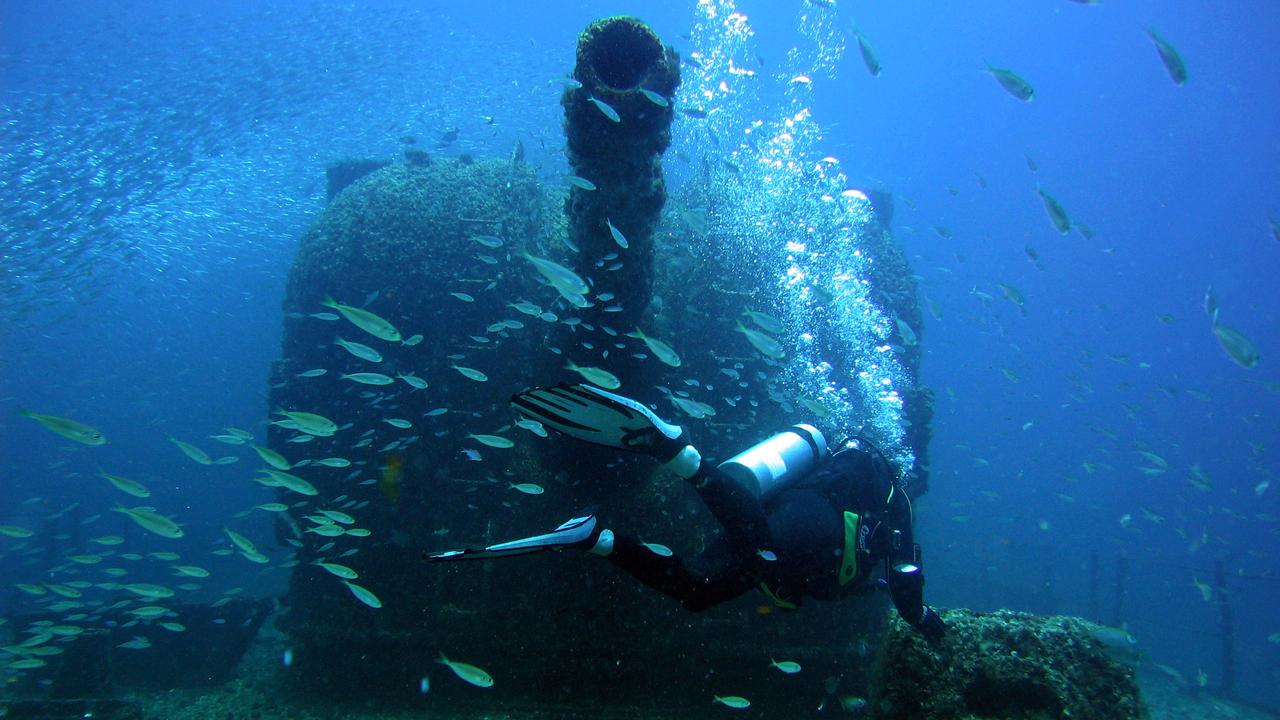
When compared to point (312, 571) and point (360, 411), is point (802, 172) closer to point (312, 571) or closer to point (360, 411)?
point (360, 411)

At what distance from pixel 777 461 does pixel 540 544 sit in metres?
Result: 2.79

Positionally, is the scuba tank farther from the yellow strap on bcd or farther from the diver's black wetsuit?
the yellow strap on bcd

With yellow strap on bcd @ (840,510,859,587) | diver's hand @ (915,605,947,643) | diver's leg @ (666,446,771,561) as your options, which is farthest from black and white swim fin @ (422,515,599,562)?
diver's hand @ (915,605,947,643)

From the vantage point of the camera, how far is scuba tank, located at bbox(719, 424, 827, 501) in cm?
519

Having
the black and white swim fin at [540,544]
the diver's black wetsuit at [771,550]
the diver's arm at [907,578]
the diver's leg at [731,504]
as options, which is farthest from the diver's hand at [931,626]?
the black and white swim fin at [540,544]

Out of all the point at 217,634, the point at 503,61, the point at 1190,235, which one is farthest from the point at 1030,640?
the point at 1190,235

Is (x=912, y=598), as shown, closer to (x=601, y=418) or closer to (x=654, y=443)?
(x=654, y=443)

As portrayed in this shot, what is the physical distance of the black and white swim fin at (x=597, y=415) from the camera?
13.0 ft

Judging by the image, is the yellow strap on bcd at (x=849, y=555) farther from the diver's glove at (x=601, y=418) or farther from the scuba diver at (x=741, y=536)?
the diver's glove at (x=601, y=418)

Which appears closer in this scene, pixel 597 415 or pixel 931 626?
pixel 597 415

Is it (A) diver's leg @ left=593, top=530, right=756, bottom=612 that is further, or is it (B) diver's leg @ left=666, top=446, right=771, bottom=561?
(B) diver's leg @ left=666, top=446, right=771, bottom=561

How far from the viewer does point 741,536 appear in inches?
167

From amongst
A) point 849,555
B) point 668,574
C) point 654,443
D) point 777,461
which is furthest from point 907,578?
point 654,443

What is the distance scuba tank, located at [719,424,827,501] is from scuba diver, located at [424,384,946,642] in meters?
0.13
